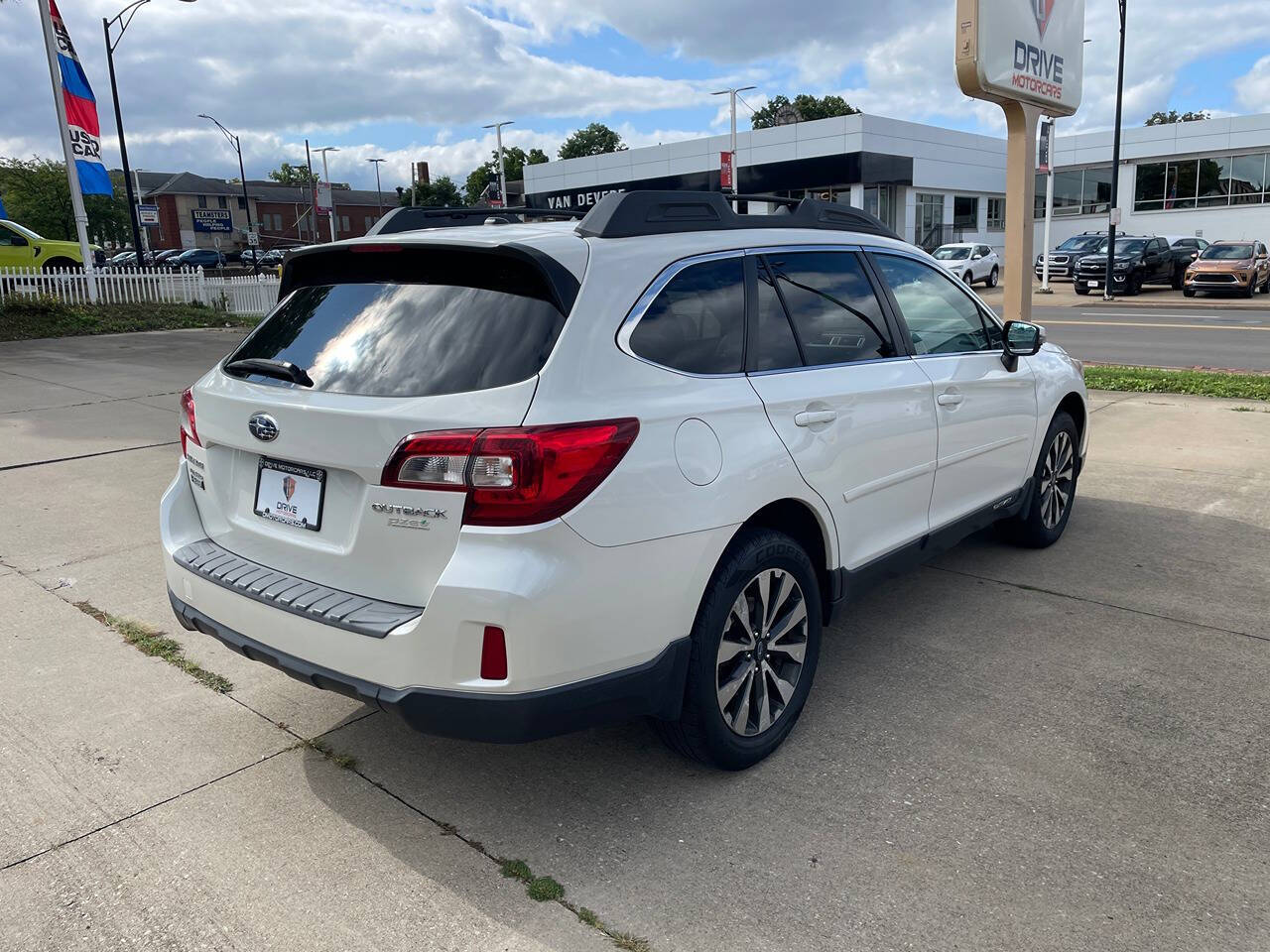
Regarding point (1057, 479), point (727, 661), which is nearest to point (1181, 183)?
point (1057, 479)

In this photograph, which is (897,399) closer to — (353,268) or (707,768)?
(707,768)

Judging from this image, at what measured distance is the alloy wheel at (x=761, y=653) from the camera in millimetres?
3248

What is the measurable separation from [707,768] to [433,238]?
1964mm

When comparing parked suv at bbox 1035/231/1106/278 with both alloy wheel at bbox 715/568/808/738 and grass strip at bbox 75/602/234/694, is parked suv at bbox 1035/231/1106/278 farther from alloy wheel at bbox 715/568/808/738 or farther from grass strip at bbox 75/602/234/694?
grass strip at bbox 75/602/234/694

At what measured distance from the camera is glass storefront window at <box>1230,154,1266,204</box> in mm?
46219

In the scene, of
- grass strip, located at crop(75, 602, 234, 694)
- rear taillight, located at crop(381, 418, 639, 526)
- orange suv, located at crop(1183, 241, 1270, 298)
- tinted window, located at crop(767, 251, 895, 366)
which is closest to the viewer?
rear taillight, located at crop(381, 418, 639, 526)

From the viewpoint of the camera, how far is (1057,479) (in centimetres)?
576

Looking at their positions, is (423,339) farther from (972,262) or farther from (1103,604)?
(972,262)

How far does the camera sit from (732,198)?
3920 millimetres

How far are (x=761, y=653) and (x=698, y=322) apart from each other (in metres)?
1.13

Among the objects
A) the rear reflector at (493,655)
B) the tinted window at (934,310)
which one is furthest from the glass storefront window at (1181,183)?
the rear reflector at (493,655)

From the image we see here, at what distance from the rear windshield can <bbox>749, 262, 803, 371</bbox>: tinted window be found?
90 centimetres

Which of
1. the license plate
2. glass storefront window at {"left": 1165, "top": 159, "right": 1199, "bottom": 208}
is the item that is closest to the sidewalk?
glass storefront window at {"left": 1165, "top": 159, "right": 1199, "bottom": 208}

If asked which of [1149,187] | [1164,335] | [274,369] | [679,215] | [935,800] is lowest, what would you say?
[935,800]
